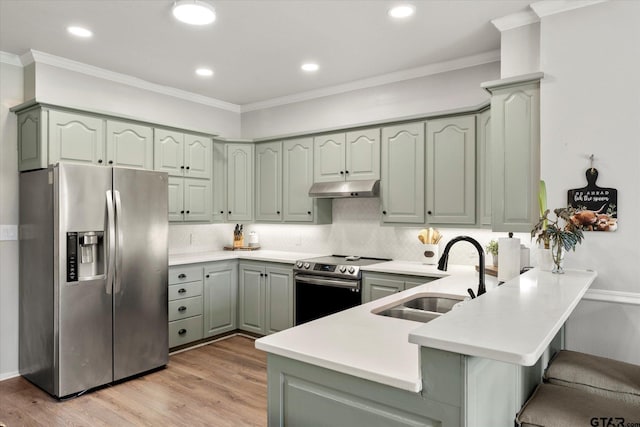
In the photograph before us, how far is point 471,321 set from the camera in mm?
1268

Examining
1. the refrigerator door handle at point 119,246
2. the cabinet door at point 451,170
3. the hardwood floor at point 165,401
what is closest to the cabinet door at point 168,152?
the refrigerator door handle at point 119,246

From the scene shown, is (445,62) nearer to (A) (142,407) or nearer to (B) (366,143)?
(B) (366,143)

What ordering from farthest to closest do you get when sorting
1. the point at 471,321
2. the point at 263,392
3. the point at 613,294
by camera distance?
the point at 263,392
the point at 613,294
the point at 471,321

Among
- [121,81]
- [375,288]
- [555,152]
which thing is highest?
[121,81]

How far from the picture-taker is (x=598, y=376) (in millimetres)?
1854

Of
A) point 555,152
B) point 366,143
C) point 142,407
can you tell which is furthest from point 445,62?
point 142,407

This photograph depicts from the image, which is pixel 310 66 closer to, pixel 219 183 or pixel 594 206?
pixel 219 183

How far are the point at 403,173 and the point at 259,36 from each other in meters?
1.71

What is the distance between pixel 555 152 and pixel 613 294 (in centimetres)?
92

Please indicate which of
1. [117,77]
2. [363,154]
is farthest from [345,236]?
[117,77]

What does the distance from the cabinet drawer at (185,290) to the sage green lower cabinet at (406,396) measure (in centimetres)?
274

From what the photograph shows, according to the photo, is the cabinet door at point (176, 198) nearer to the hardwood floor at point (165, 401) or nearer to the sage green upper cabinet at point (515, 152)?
the hardwood floor at point (165, 401)

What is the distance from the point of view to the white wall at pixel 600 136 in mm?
2473

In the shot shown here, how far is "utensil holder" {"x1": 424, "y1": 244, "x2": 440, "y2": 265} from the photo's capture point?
3.87 m
